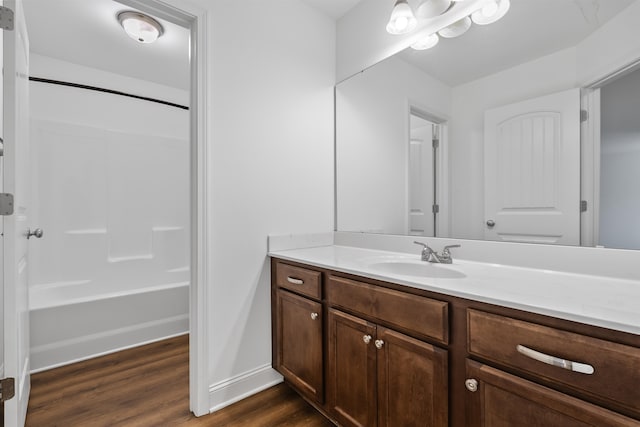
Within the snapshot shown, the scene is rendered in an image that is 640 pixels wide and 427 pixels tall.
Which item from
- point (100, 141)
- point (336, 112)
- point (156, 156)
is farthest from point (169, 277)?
point (336, 112)

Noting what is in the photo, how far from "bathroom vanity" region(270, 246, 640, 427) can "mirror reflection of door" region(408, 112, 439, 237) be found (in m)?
0.23

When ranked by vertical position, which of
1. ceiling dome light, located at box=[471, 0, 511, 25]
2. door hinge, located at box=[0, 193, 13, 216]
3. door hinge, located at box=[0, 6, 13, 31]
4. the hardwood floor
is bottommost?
the hardwood floor

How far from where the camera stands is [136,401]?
166 centimetres

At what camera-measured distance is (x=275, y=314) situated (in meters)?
1.79

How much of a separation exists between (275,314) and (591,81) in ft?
6.00

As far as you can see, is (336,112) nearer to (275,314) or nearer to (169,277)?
(275,314)

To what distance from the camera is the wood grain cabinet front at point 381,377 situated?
989 millimetres

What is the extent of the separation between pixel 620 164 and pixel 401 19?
122 cm

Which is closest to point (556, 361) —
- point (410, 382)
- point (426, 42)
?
point (410, 382)

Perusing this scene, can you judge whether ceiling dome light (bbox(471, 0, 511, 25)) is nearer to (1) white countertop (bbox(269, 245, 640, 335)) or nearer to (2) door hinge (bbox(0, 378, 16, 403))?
(1) white countertop (bbox(269, 245, 640, 335))

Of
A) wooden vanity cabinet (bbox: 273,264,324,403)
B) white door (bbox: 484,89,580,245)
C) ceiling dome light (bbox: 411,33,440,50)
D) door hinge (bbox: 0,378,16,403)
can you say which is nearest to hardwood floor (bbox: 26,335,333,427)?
wooden vanity cabinet (bbox: 273,264,324,403)

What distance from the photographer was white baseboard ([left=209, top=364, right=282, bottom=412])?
1.61m

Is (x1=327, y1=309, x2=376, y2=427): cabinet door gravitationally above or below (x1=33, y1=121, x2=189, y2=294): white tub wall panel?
below

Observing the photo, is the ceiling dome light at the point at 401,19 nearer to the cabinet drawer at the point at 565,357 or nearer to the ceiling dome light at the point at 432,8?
the ceiling dome light at the point at 432,8
